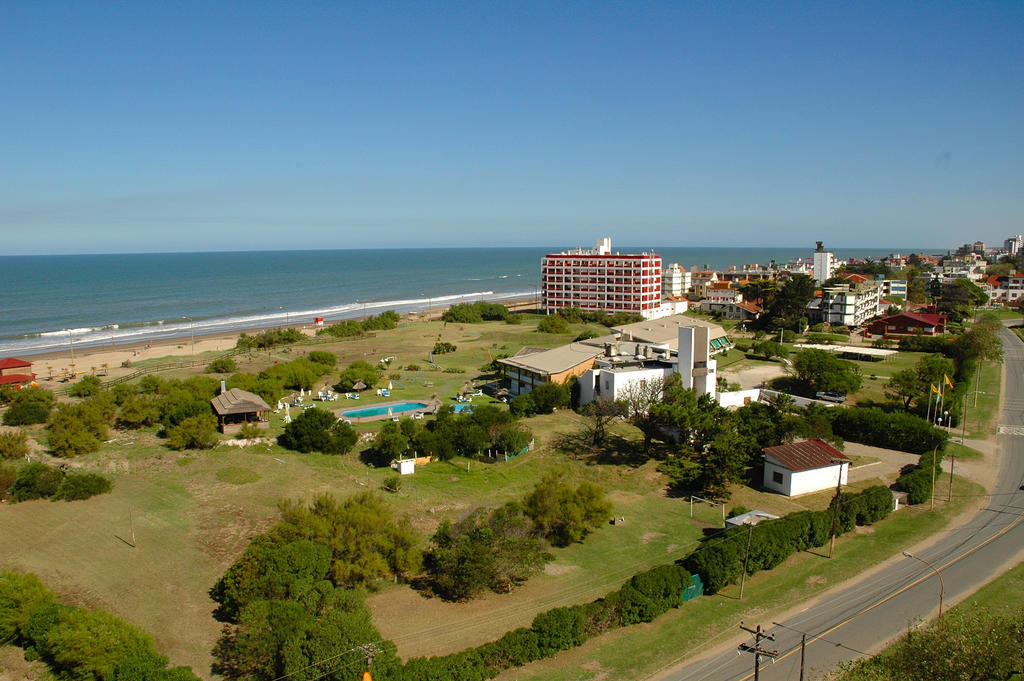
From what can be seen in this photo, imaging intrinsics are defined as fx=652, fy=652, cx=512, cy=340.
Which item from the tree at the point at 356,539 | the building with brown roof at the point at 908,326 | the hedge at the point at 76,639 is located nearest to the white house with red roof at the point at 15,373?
the hedge at the point at 76,639

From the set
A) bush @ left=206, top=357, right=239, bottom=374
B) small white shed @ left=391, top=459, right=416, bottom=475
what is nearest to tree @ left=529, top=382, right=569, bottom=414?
small white shed @ left=391, top=459, right=416, bottom=475

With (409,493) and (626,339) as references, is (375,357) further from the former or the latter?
(409,493)

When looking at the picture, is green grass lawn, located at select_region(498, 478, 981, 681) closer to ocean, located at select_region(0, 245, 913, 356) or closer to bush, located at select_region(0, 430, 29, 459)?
bush, located at select_region(0, 430, 29, 459)

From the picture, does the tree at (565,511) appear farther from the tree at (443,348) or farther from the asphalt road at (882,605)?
the tree at (443,348)

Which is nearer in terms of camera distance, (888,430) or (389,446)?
(389,446)

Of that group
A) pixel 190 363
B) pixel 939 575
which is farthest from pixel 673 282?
pixel 939 575

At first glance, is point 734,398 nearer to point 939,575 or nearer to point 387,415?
point 939,575
